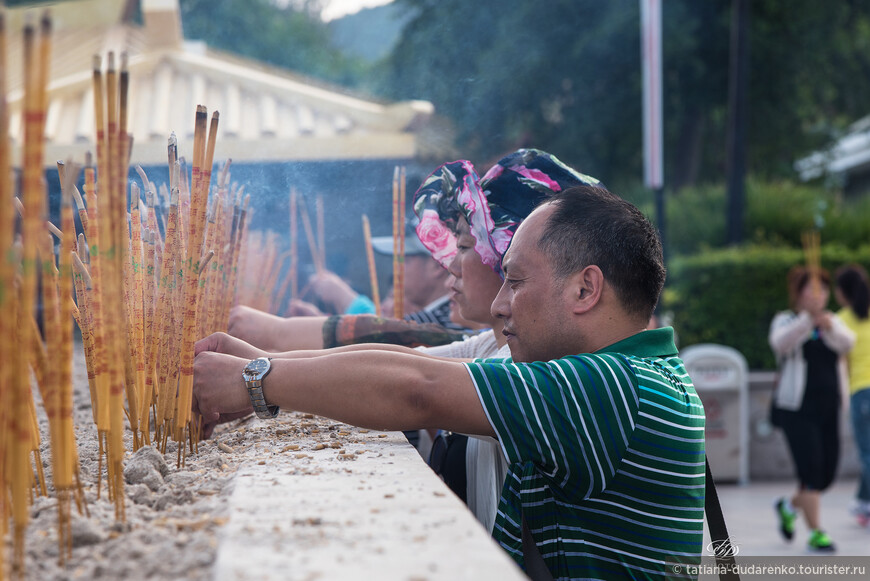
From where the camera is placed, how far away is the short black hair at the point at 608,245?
5.66 feet

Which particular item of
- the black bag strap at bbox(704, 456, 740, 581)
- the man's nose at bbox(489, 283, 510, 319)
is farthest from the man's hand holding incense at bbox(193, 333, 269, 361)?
the black bag strap at bbox(704, 456, 740, 581)

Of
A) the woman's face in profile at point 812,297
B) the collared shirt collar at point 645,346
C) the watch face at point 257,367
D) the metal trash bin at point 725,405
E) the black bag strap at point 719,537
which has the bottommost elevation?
the metal trash bin at point 725,405

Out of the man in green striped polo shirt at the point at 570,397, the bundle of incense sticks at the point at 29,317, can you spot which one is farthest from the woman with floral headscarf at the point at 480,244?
the bundle of incense sticks at the point at 29,317

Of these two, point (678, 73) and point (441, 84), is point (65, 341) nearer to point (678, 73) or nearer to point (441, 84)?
point (441, 84)

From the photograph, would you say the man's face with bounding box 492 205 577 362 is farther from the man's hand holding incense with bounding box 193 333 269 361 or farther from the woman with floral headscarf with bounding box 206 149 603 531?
the man's hand holding incense with bounding box 193 333 269 361

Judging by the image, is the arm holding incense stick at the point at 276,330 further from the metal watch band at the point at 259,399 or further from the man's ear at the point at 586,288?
the man's ear at the point at 586,288

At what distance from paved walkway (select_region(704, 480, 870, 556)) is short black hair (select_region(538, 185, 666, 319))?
3.16 meters

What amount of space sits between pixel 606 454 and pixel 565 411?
0.12 metres

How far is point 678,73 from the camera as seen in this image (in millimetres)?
13195

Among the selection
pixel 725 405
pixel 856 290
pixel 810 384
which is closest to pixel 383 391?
pixel 810 384

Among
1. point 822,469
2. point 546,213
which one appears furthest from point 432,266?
point 822,469

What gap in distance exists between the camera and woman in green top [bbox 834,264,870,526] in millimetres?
5793

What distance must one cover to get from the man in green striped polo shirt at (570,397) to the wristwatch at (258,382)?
16 mm

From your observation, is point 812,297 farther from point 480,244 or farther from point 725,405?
point 480,244
